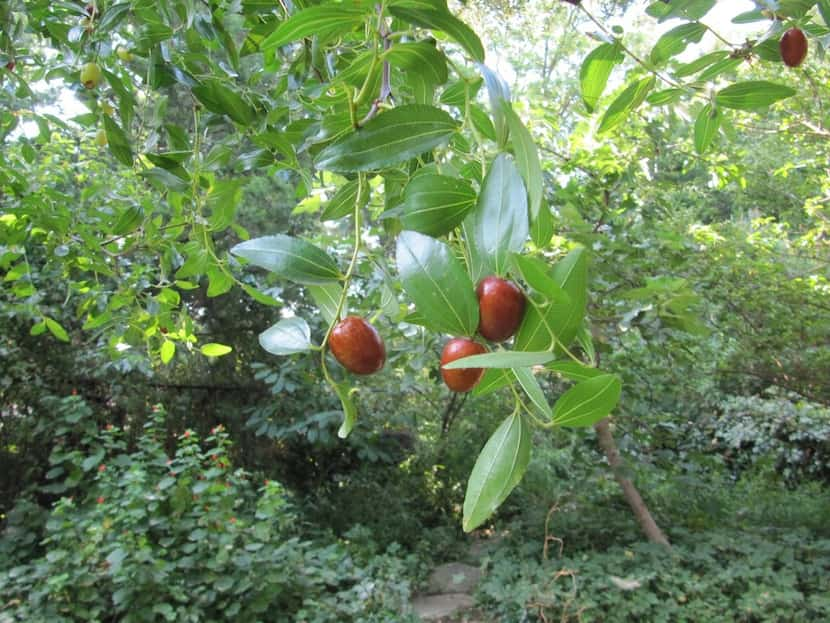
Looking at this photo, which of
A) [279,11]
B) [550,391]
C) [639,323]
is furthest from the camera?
[550,391]

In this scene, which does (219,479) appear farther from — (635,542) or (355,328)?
(355,328)

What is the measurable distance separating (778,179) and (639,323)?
515 cm

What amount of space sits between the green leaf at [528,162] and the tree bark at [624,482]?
314cm

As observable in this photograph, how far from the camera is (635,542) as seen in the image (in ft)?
12.0

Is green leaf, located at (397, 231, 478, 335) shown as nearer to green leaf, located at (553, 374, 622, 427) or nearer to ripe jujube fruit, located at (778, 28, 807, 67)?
green leaf, located at (553, 374, 622, 427)

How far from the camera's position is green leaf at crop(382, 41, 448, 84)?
0.42m

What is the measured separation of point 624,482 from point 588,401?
3.37m

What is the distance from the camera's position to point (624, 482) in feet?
11.3

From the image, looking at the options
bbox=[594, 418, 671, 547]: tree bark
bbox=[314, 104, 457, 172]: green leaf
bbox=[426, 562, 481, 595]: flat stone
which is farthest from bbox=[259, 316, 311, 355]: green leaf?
bbox=[426, 562, 481, 595]: flat stone

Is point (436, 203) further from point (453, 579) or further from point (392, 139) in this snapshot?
point (453, 579)

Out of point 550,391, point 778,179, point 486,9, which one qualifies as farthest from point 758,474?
point 486,9

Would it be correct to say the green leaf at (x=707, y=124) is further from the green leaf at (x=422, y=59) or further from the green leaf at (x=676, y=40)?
the green leaf at (x=422, y=59)

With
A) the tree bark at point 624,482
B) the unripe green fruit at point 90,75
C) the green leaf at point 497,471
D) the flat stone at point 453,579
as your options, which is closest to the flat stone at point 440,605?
the flat stone at point 453,579

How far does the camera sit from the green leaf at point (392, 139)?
1.34 ft
